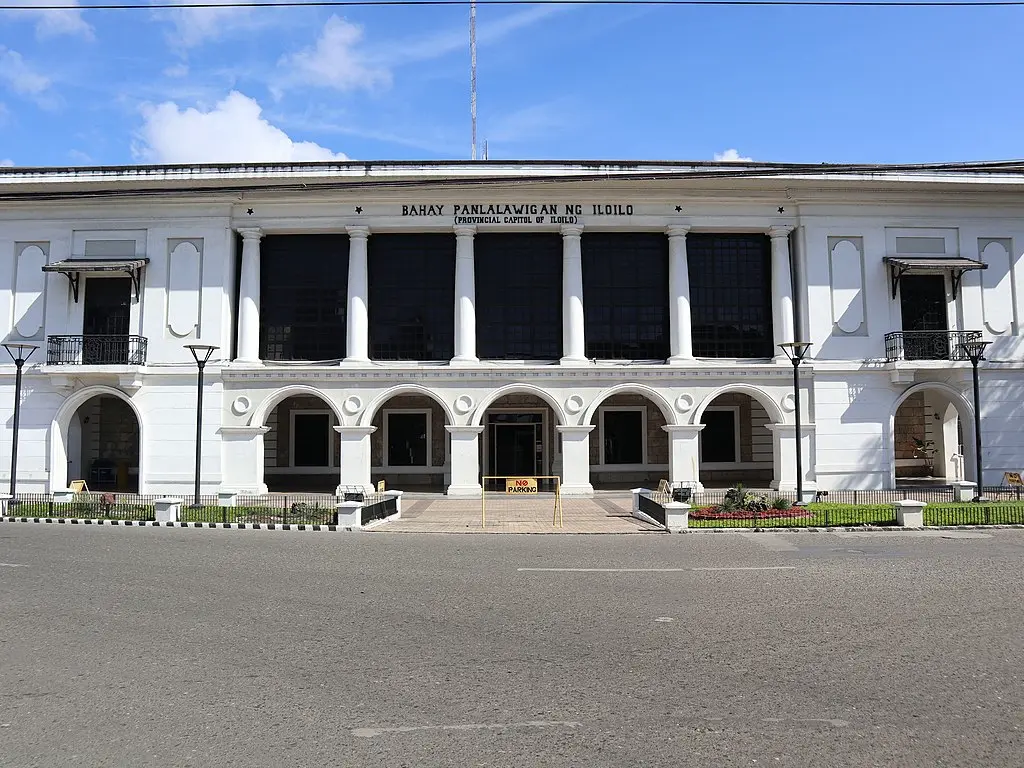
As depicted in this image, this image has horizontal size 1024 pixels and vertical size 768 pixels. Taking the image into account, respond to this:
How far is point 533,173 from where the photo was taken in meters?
26.8

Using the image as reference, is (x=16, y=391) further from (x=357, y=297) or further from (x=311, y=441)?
(x=357, y=297)

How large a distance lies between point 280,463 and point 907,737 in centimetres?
2905

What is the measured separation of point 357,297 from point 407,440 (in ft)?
22.6

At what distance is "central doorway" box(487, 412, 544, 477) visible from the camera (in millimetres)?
30344

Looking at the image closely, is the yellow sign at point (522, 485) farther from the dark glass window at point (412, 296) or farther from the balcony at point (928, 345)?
the balcony at point (928, 345)

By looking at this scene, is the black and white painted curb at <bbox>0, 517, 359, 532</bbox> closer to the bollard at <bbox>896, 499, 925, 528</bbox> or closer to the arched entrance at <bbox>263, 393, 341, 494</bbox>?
the arched entrance at <bbox>263, 393, 341, 494</bbox>

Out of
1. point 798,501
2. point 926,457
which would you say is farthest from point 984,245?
point 798,501

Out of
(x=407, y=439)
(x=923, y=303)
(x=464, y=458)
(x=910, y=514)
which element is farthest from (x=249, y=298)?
(x=923, y=303)

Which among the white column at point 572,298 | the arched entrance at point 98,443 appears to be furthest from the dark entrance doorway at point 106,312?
the white column at point 572,298

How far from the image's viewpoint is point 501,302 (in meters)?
28.0

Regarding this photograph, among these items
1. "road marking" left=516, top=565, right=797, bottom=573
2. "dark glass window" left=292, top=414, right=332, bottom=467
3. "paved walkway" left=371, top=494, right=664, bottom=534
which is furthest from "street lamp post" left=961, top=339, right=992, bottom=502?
"dark glass window" left=292, top=414, right=332, bottom=467

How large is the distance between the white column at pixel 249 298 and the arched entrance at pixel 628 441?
13.5 m

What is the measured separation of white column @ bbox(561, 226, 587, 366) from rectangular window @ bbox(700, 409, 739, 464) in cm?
749

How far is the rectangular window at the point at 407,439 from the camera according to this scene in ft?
102
